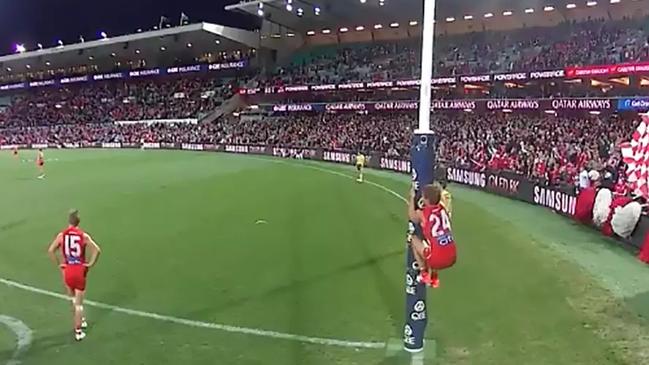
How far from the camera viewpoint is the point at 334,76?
66500mm

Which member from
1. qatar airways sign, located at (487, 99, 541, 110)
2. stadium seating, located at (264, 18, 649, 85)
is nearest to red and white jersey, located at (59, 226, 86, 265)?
stadium seating, located at (264, 18, 649, 85)

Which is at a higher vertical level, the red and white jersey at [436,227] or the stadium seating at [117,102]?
the stadium seating at [117,102]

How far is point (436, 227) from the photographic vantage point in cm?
720

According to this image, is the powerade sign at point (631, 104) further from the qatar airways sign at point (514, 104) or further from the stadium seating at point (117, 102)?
the stadium seating at point (117, 102)

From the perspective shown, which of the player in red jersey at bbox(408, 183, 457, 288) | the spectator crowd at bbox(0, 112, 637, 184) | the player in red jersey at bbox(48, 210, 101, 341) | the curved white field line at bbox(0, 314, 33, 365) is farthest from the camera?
the spectator crowd at bbox(0, 112, 637, 184)

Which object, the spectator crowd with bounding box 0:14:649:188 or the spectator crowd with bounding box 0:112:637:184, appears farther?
the spectator crowd with bounding box 0:14:649:188

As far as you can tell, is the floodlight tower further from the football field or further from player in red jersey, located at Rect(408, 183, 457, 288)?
the football field

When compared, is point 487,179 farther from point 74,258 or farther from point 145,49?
point 145,49

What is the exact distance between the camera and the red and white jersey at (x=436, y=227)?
7211mm

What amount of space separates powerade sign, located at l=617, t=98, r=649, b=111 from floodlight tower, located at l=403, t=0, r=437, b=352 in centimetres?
3528

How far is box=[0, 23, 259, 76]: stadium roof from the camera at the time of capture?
71.8 m

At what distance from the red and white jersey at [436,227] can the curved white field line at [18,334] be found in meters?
5.65

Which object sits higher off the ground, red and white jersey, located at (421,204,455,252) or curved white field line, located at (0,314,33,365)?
red and white jersey, located at (421,204,455,252)

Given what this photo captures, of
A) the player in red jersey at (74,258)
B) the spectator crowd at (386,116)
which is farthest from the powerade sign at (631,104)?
the player in red jersey at (74,258)
